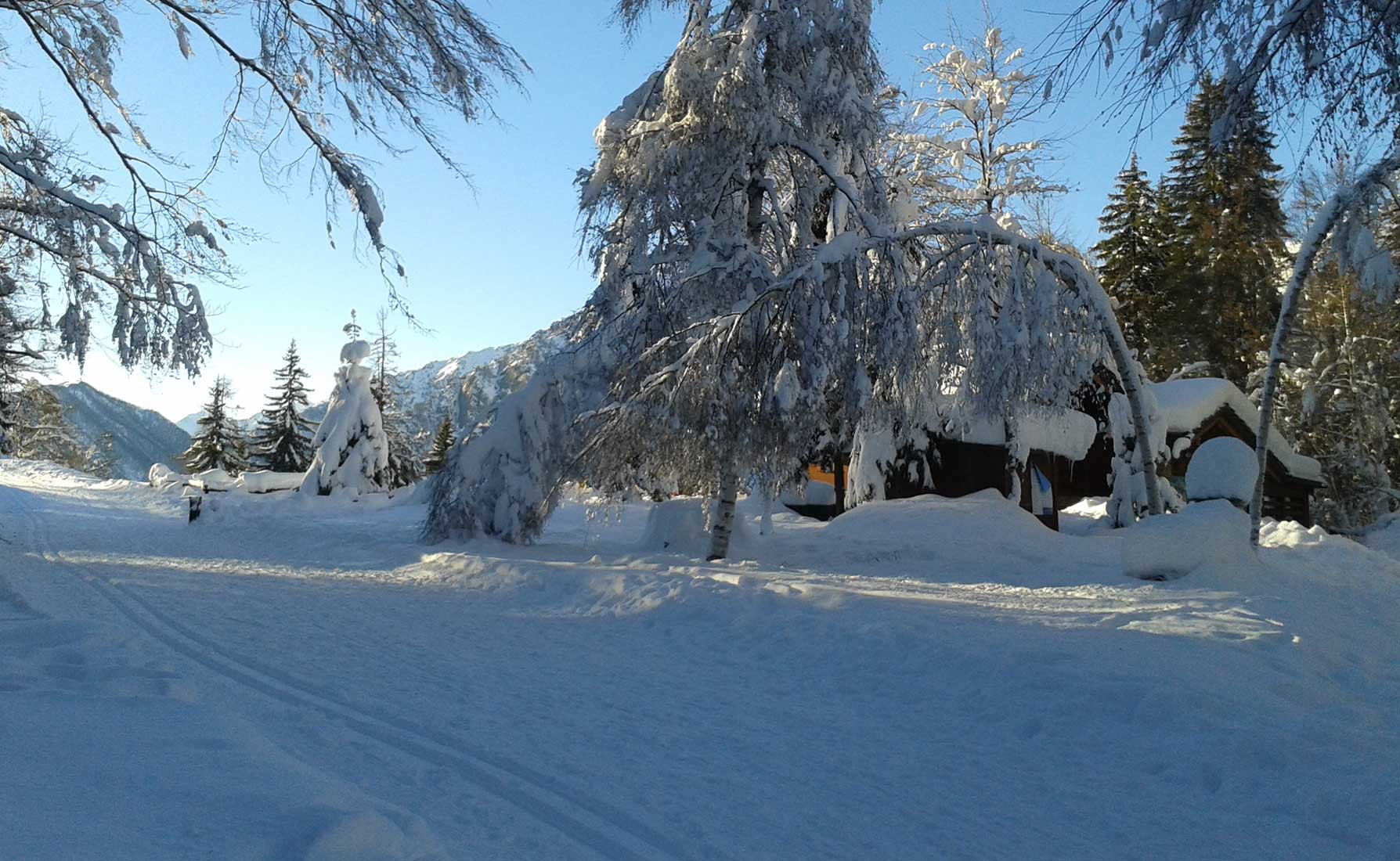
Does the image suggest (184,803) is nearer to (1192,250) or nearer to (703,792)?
(703,792)

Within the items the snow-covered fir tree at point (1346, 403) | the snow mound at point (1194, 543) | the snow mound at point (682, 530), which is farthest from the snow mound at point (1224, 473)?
the snow-covered fir tree at point (1346, 403)

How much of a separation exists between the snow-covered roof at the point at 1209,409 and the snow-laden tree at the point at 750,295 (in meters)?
11.1

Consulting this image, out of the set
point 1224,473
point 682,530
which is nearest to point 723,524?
point 682,530

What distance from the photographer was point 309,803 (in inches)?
117

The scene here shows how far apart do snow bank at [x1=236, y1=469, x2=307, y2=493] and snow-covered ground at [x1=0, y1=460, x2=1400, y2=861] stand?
22552mm

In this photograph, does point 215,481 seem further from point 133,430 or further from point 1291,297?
point 133,430

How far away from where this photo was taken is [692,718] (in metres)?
5.11

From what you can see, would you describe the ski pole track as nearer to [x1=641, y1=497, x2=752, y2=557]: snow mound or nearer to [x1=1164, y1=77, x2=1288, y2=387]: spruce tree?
[x1=641, y1=497, x2=752, y2=557]: snow mound

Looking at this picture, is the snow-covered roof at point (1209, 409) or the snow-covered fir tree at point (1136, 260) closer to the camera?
the snow-covered roof at point (1209, 409)

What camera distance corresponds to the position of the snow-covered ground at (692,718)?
3.22m

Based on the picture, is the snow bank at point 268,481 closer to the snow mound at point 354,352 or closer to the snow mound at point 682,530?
the snow mound at point 354,352

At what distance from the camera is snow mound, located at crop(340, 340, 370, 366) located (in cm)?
3120

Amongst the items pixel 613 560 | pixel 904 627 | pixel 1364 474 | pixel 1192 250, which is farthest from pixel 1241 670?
pixel 1192 250

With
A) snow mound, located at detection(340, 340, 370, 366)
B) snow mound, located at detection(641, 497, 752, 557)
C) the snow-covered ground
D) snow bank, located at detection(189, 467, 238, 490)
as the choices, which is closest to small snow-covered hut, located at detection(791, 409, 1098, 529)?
snow mound, located at detection(641, 497, 752, 557)
